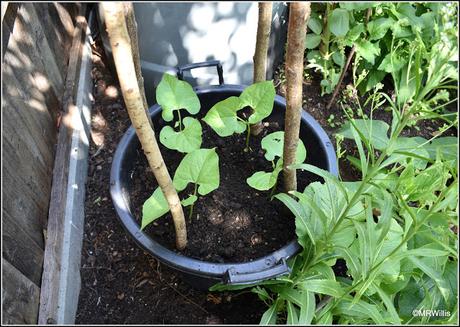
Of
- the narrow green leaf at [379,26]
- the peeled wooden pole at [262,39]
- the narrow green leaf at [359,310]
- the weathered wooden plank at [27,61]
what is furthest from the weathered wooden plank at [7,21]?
the narrow green leaf at [379,26]

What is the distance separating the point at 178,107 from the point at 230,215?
0.37 metres

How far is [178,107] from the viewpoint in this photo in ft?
4.47

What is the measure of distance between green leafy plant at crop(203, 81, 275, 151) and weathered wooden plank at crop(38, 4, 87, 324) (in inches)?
21.1

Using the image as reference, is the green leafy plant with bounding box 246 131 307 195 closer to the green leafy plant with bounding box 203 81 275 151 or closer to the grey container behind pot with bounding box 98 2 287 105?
the green leafy plant with bounding box 203 81 275 151

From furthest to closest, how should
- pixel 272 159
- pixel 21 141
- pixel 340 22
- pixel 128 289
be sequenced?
pixel 340 22
pixel 128 289
pixel 272 159
pixel 21 141

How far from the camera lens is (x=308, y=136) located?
1.47 meters

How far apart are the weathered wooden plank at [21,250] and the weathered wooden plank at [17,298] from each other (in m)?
0.02

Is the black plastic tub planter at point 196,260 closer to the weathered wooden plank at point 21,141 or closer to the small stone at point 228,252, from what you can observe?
the small stone at point 228,252

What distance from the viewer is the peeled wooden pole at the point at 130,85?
2.49ft

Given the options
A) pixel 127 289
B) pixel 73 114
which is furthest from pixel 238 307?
pixel 73 114

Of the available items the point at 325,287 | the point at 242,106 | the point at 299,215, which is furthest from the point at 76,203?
the point at 325,287

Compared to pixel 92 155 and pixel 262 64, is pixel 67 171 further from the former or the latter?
pixel 262 64

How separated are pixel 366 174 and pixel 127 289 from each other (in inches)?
35.7

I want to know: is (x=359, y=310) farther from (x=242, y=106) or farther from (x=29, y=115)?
(x=29, y=115)
